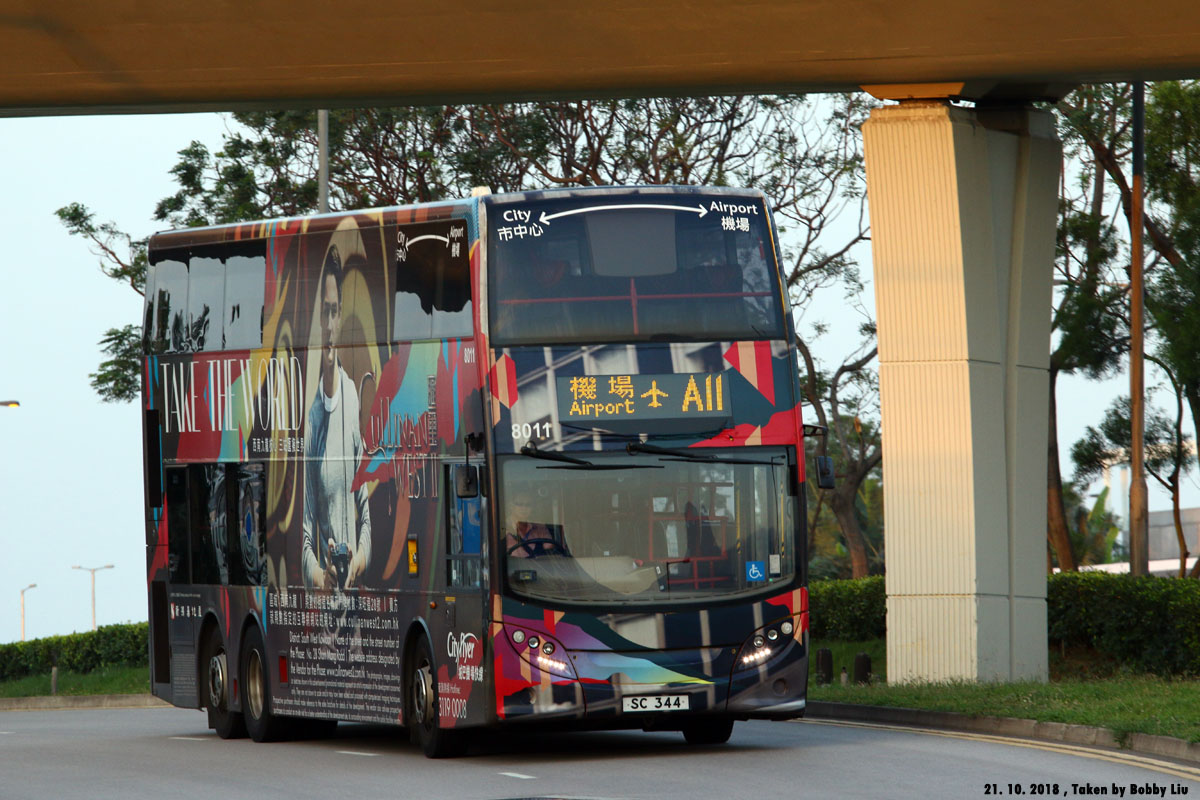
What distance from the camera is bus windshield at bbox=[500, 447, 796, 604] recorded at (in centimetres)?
1415

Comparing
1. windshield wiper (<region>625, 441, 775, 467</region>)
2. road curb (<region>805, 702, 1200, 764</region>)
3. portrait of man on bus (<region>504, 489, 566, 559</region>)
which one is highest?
windshield wiper (<region>625, 441, 775, 467</region>)

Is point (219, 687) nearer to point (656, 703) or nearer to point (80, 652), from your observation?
point (656, 703)

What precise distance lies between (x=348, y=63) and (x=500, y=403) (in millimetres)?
5548

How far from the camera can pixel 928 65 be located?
19078 mm

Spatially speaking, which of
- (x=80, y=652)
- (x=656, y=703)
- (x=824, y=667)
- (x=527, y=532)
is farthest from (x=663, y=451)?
(x=80, y=652)

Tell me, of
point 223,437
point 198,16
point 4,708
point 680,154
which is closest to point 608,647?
point 223,437

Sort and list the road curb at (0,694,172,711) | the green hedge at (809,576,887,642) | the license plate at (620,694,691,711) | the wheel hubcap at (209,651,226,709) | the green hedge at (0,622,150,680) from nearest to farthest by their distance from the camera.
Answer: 1. the license plate at (620,694,691,711)
2. the wheel hubcap at (209,651,226,709)
3. the green hedge at (809,576,887,642)
4. the road curb at (0,694,172,711)
5. the green hedge at (0,622,150,680)

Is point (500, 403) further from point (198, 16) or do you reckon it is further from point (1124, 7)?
point (1124, 7)

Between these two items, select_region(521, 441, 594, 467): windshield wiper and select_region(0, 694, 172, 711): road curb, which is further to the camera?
select_region(0, 694, 172, 711): road curb

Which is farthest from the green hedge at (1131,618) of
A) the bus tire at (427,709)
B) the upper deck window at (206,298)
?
the upper deck window at (206,298)

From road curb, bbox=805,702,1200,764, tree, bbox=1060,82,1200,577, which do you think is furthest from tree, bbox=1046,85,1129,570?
road curb, bbox=805,702,1200,764

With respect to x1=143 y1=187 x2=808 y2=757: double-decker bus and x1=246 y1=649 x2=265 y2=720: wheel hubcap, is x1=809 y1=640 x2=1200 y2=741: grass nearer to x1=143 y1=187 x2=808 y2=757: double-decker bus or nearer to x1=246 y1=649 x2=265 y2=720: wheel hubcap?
x1=143 y1=187 x2=808 y2=757: double-decker bus

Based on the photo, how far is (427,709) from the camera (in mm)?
15047

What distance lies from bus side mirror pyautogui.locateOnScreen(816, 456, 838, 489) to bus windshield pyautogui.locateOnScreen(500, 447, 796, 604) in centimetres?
29
